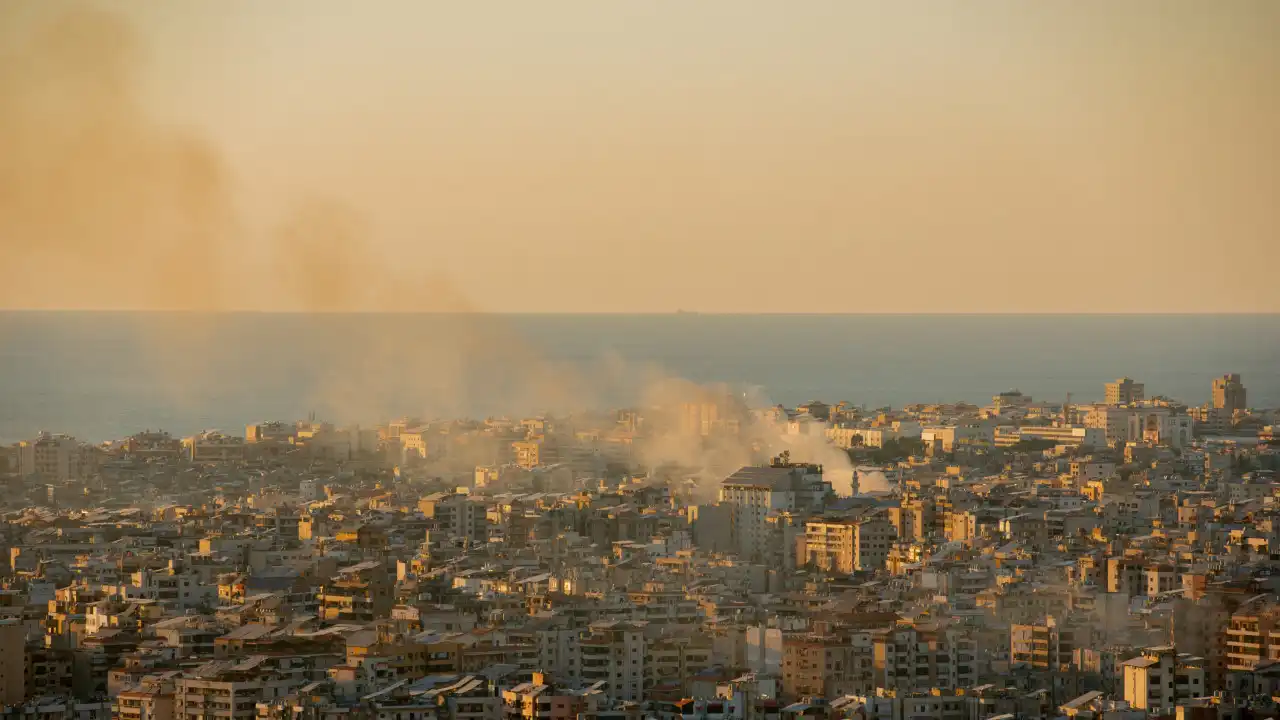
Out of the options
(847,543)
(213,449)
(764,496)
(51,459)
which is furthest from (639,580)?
(213,449)

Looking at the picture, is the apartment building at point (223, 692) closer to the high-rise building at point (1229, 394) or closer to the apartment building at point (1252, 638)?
the apartment building at point (1252, 638)

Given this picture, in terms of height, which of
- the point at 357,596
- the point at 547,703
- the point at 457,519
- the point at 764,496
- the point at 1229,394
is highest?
the point at 1229,394

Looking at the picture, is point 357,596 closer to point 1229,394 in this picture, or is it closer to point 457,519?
point 457,519

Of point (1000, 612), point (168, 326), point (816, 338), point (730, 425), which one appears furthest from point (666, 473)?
point (816, 338)

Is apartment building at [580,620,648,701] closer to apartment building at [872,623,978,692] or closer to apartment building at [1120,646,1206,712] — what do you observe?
apartment building at [872,623,978,692]

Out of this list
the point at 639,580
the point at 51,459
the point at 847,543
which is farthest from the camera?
the point at 51,459

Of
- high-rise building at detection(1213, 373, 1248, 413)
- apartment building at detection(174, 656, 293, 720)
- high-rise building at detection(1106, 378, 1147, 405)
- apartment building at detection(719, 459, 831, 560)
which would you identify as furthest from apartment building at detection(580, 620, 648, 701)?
→ high-rise building at detection(1106, 378, 1147, 405)
